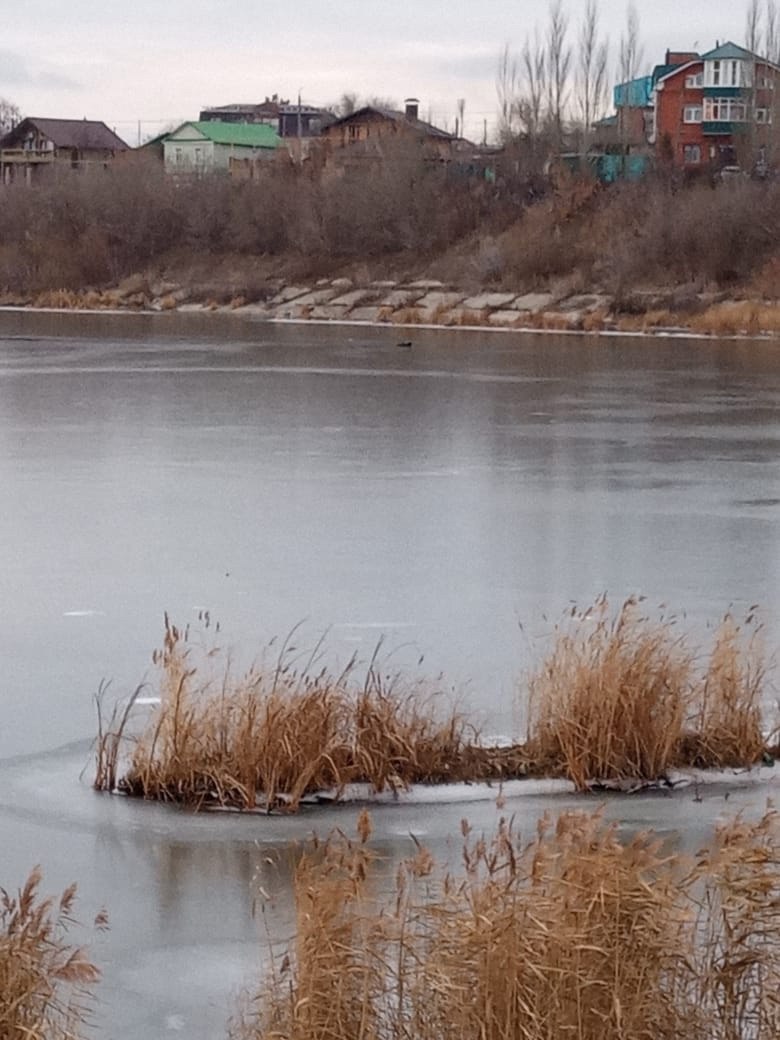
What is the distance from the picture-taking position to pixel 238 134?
308ft

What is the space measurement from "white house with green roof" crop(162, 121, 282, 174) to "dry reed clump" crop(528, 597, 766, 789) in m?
82.9

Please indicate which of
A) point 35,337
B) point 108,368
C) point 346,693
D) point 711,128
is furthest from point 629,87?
point 346,693

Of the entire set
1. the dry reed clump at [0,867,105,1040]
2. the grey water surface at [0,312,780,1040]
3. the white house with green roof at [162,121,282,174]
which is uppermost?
the white house with green roof at [162,121,282,174]

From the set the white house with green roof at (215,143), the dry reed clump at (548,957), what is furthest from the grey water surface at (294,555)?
the white house with green roof at (215,143)

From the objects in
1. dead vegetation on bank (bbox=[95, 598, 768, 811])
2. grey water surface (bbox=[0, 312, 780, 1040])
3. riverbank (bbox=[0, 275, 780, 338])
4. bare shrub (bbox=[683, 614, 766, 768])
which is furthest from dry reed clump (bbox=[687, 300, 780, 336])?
dead vegetation on bank (bbox=[95, 598, 768, 811])

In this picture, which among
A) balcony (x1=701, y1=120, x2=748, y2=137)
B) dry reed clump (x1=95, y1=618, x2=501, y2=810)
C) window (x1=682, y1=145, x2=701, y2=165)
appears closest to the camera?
dry reed clump (x1=95, y1=618, x2=501, y2=810)

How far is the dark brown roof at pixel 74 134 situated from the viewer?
303 feet

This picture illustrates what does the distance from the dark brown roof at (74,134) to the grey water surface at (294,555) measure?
66471 mm

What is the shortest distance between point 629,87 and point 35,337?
1325 inches

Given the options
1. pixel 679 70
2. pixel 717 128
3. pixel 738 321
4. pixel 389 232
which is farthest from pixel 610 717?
pixel 679 70

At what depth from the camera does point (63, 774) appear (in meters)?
7.43

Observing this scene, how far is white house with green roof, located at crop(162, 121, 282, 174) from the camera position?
9081 centimetres

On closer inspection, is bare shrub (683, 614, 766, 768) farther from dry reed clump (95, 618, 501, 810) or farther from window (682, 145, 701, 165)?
window (682, 145, 701, 165)

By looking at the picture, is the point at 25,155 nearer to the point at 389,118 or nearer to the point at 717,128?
the point at 389,118
